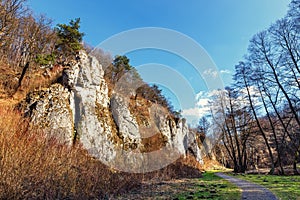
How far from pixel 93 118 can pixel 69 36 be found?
33.2 ft

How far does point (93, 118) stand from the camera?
11.5m

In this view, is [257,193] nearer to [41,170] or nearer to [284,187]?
[284,187]

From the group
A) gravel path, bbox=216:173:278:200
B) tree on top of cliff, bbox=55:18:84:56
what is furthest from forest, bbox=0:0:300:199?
gravel path, bbox=216:173:278:200

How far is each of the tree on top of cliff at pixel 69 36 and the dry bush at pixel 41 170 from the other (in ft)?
43.1

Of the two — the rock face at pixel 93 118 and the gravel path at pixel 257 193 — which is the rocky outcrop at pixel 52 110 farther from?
the gravel path at pixel 257 193

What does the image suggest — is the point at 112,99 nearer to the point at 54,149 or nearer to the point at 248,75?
the point at 54,149

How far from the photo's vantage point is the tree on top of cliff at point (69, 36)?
682 inches

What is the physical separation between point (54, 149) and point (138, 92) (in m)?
15.1

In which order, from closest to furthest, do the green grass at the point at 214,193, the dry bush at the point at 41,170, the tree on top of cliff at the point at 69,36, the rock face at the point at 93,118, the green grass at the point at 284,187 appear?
the dry bush at the point at 41,170
the green grass at the point at 214,193
the green grass at the point at 284,187
the rock face at the point at 93,118
the tree on top of cliff at the point at 69,36

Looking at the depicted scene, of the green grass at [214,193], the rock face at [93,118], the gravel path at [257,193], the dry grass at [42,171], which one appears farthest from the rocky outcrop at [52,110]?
the gravel path at [257,193]

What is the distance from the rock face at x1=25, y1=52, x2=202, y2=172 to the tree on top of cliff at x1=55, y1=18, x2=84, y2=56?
14.3 feet

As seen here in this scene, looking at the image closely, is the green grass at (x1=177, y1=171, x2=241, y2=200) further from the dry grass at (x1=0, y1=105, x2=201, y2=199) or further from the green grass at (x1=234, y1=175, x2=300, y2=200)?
the dry grass at (x1=0, y1=105, x2=201, y2=199)

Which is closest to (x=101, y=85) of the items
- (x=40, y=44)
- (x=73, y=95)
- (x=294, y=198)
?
(x=73, y=95)

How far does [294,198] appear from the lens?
5812mm
